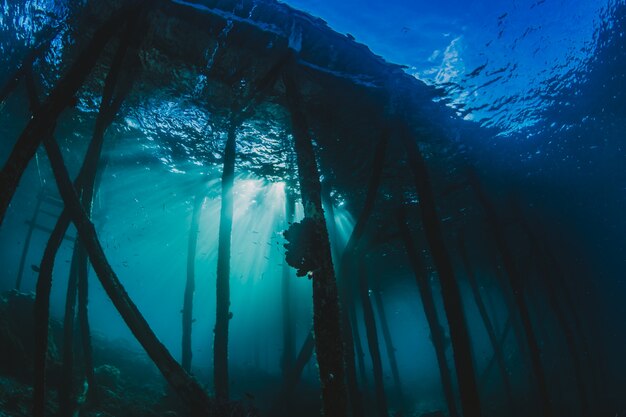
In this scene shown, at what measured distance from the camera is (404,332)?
2520 inches

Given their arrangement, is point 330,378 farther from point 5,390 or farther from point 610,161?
point 610,161

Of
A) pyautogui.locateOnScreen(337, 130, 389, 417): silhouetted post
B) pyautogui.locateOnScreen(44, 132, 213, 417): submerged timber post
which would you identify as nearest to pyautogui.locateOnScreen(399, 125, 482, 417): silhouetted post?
pyautogui.locateOnScreen(337, 130, 389, 417): silhouetted post

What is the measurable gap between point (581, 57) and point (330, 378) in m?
9.52

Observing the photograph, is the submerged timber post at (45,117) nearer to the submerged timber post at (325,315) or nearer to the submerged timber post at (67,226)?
the submerged timber post at (67,226)

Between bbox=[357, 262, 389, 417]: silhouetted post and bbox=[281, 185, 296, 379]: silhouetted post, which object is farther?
bbox=[281, 185, 296, 379]: silhouetted post

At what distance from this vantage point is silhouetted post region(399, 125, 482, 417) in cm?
368

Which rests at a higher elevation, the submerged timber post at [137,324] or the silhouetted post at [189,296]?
Result: the silhouetted post at [189,296]

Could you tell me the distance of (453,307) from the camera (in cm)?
407

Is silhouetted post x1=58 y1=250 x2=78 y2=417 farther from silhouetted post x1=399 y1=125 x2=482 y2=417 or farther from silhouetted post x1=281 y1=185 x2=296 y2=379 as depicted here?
silhouetted post x1=399 y1=125 x2=482 y2=417

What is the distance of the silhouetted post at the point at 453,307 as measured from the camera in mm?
3680

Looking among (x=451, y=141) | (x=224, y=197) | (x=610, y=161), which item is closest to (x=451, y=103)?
(x=451, y=141)

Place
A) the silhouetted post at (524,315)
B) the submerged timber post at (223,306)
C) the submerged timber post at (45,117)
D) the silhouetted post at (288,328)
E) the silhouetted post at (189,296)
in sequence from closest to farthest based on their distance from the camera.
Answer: the submerged timber post at (45,117)
the submerged timber post at (223,306)
the silhouetted post at (524,315)
the silhouetted post at (288,328)
the silhouetted post at (189,296)

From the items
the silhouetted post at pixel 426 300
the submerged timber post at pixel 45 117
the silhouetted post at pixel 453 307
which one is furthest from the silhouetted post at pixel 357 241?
the submerged timber post at pixel 45 117

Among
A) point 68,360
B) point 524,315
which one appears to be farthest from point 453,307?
point 68,360
